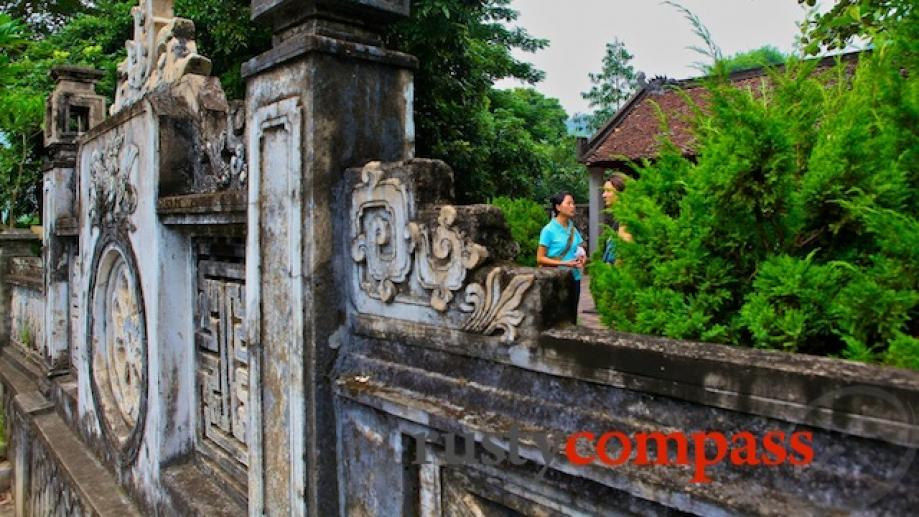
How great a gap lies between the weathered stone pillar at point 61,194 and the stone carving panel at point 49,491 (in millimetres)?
827

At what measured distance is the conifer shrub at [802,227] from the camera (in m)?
1.43

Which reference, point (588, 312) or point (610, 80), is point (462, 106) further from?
point (610, 80)

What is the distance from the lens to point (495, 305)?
1.84 meters

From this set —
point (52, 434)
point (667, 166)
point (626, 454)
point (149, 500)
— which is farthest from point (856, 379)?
point (52, 434)

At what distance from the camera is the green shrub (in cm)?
534

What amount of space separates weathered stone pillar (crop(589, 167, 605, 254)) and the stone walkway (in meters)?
2.74

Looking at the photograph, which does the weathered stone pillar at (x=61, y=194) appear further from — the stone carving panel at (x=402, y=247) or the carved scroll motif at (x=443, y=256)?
the carved scroll motif at (x=443, y=256)

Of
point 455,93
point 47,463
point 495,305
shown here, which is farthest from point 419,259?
point 455,93

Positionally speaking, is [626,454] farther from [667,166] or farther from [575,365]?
[667,166]

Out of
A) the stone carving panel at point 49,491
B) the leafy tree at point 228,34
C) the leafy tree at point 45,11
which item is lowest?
the stone carving panel at point 49,491

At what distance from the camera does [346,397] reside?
7.47ft

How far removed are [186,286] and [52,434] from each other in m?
2.82

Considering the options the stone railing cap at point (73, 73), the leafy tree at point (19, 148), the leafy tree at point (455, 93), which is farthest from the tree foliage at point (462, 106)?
the leafy tree at point (19, 148)

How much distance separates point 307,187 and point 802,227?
5.27ft
